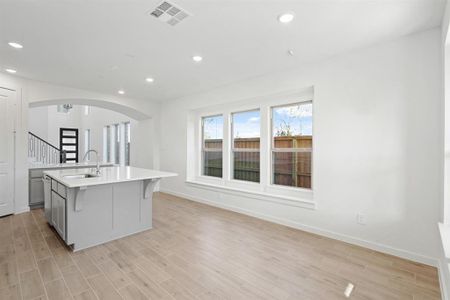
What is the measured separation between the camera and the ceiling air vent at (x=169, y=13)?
205 centimetres

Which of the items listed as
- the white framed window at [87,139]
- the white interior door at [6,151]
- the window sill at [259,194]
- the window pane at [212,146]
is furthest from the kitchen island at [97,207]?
the white framed window at [87,139]

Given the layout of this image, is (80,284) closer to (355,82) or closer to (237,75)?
(237,75)

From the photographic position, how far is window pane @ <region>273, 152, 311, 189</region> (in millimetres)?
3652

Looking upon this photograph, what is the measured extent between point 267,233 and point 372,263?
53.0 inches

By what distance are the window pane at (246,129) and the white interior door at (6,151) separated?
4378 millimetres

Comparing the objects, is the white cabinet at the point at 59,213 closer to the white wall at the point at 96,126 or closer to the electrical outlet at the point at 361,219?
the white wall at the point at 96,126

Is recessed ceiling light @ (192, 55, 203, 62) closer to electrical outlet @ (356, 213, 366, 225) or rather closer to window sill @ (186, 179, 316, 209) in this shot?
window sill @ (186, 179, 316, 209)

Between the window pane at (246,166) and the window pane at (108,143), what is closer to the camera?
the window pane at (246,166)

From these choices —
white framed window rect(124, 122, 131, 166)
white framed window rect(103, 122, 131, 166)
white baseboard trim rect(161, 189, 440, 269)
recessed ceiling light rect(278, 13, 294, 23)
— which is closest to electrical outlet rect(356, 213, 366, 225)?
white baseboard trim rect(161, 189, 440, 269)

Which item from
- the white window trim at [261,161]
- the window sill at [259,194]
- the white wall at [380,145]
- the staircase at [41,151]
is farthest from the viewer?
the staircase at [41,151]

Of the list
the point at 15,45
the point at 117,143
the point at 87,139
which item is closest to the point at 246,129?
the point at 15,45

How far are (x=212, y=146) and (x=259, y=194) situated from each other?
190 cm

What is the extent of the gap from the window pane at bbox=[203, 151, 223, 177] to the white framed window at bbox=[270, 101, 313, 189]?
147cm

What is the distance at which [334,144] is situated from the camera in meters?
3.09
